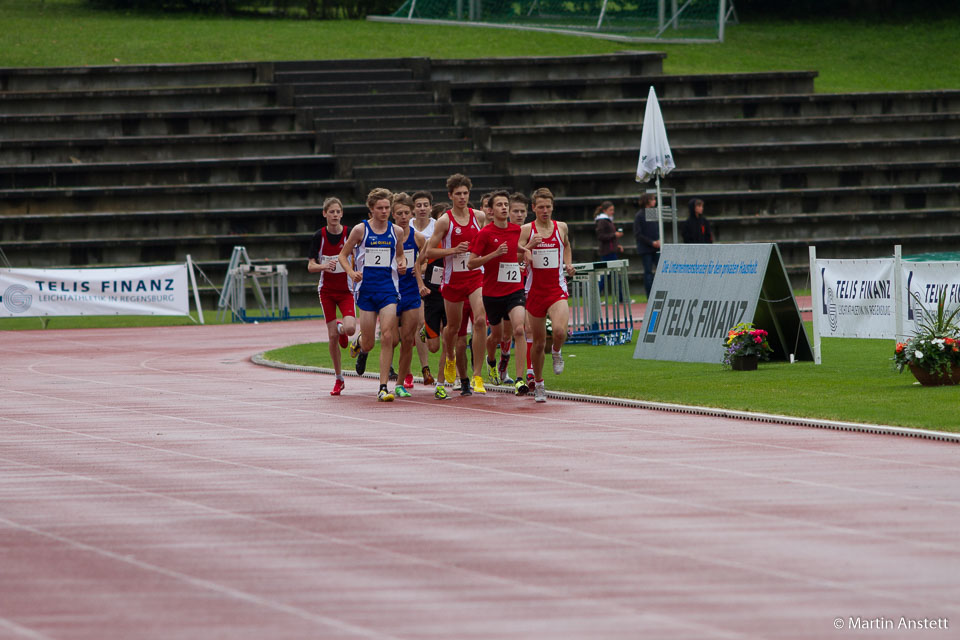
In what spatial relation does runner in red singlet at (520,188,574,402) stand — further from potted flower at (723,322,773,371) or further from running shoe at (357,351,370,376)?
potted flower at (723,322,773,371)

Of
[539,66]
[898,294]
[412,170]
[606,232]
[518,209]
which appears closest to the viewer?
[518,209]

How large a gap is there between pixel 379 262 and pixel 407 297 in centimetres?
51

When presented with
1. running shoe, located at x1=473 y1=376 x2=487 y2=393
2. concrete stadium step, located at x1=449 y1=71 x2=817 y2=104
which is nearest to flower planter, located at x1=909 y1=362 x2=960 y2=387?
running shoe, located at x1=473 y1=376 x2=487 y2=393

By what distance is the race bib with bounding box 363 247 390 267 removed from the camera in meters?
14.4

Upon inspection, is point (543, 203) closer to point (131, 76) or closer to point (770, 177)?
point (770, 177)

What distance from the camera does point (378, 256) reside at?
14359mm

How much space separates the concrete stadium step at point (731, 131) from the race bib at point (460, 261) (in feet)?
62.3

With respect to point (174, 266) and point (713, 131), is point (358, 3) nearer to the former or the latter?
point (713, 131)

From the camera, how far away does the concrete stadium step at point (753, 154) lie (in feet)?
109

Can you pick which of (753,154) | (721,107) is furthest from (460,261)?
(721,107)

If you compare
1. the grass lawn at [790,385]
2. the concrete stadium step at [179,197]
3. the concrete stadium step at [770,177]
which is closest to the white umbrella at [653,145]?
the grass lawn at [790,385]

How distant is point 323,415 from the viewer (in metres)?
13.3

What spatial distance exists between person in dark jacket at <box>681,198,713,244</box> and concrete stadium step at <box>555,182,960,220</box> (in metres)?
5.24

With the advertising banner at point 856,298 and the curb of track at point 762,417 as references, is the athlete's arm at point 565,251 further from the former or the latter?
the advertising banner at point 856,298
